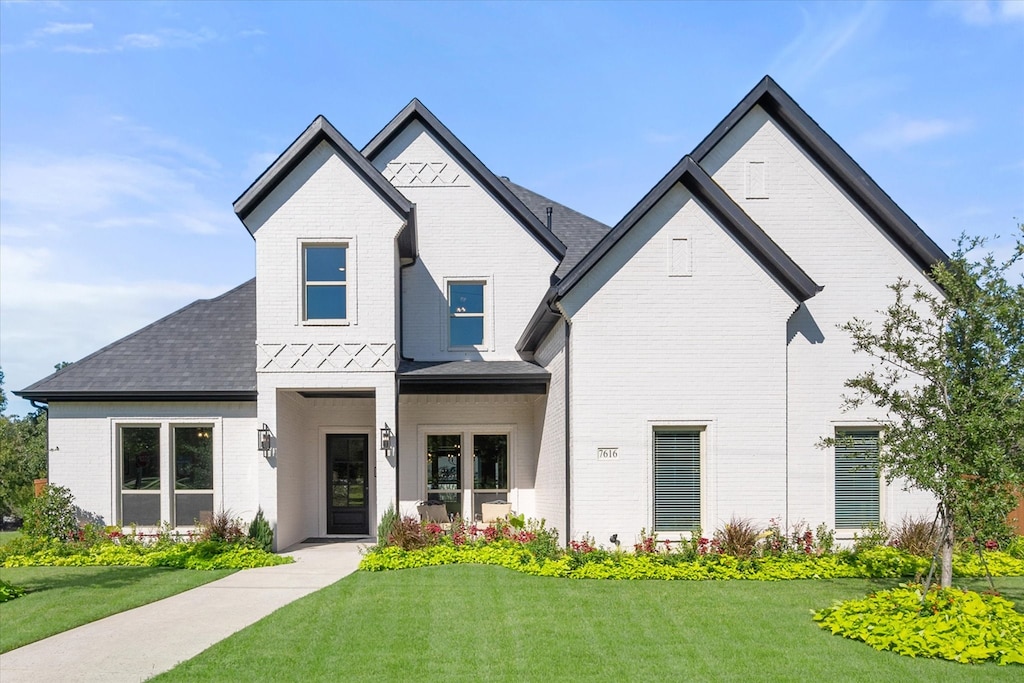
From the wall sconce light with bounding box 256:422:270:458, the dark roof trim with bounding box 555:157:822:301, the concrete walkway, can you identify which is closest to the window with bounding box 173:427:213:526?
the wall sconce light with bounding box 256:422:270:458

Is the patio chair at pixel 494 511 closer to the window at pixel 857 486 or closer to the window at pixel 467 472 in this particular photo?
the window at pixel 467 472

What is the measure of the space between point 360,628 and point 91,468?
10.2 meters

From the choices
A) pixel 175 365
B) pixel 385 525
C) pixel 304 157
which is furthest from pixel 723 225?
pixel 175 365

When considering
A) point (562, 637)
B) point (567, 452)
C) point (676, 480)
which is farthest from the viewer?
point (567, 452)

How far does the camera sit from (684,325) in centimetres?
1456

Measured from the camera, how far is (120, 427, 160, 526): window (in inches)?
687

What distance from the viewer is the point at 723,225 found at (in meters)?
14.6

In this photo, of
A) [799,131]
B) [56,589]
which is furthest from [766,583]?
[56,589]

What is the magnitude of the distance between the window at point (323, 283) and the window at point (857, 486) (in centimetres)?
993

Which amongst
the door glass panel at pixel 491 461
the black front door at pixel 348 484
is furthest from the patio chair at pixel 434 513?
the black front door at pixel 348 484

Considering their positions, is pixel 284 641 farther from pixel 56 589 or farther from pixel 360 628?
pixel 56 589

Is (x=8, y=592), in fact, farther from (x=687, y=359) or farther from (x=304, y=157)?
(x=687, y=359)

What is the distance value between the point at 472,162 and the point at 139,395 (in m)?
8.87

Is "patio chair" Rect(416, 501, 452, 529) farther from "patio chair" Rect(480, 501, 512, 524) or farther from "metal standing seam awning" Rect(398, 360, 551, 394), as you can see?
"metal standing seam awning" Rect(398, 360, 551, 394)
